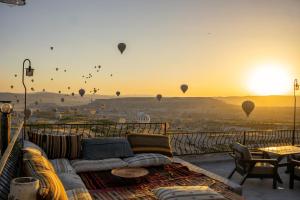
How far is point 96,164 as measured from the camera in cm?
543

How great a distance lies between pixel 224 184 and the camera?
4.62 metres

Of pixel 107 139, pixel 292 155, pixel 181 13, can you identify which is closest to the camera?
pixel 107 139

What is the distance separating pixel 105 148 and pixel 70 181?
1927 mm

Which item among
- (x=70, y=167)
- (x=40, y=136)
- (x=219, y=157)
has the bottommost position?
(x=219, y=157)

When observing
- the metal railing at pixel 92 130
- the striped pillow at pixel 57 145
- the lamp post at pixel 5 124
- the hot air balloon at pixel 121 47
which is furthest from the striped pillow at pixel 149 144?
the hot air balloon at pixel 121 47

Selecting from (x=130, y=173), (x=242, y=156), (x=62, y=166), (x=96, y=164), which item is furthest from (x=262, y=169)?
(x=62, y=166)

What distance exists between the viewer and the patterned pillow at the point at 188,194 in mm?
3513

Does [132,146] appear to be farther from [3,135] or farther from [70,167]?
[3,135]

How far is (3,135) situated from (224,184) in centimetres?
362

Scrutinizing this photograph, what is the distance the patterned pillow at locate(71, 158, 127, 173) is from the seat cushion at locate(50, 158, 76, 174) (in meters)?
0.15

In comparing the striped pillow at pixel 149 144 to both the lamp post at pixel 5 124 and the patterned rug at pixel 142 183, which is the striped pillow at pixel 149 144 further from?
the lamp post at pixel 5 124

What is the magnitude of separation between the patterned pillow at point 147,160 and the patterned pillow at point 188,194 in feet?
6.13

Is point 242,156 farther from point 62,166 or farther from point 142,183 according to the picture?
point 62,166

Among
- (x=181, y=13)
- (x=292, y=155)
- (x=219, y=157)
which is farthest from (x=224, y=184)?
(x=181, y=13)
